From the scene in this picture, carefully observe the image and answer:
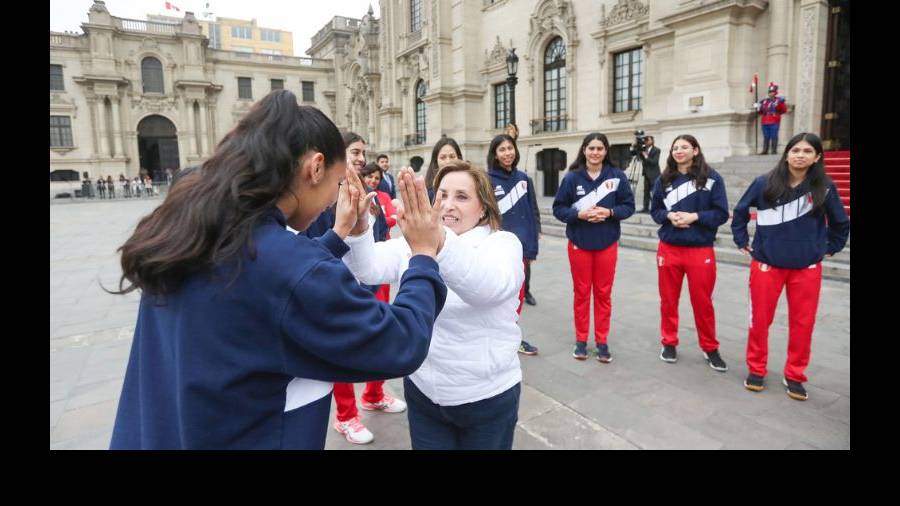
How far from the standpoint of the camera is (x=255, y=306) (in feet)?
3.77

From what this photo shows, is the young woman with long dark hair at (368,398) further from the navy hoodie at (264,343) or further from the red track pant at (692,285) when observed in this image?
the red track pant at (692,285)

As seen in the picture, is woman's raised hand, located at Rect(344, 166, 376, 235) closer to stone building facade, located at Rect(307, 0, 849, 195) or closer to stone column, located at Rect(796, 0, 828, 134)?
stone building facade, located at Rect(307, 0, 849, 195)

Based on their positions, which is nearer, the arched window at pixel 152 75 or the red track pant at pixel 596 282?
the red track pant at pixel 596 282

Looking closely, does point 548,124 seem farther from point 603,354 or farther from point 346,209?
point 346,209

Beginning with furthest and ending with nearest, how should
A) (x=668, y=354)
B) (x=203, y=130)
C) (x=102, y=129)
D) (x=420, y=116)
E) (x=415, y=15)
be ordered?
(x=203, y=130)
(x=102, y=129)
(x=420, y=116)
(x=415, y=15)
(x=668, y=354)

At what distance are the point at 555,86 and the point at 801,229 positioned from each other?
17.7 metres

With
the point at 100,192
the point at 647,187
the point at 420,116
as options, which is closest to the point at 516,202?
the point at 647,187

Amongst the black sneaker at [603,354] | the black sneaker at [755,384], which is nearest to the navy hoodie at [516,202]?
the black sneaker at [603,354]

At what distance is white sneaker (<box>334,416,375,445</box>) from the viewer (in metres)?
3.33

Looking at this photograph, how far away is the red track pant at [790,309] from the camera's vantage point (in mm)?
3779

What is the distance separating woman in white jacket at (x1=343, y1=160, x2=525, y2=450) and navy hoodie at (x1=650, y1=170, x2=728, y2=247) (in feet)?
9.30

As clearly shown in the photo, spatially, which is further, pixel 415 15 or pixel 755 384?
pixel 415 15

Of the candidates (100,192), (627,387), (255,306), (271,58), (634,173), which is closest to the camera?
(255,306)
